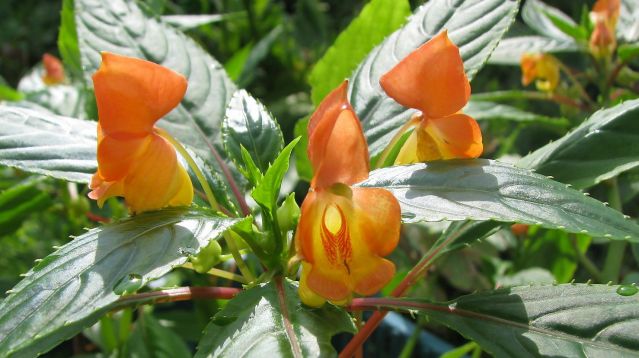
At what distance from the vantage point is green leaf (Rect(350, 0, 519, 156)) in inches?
31.0

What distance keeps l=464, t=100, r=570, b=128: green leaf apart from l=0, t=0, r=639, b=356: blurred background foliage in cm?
7

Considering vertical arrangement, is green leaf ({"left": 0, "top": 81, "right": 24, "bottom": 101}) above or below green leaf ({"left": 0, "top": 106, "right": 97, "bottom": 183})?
below

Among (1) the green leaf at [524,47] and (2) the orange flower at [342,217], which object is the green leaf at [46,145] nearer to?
(2) the orange flower at [342,217]

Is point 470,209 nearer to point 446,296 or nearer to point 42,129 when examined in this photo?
Result: point 42,129

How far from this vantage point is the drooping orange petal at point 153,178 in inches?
23.6

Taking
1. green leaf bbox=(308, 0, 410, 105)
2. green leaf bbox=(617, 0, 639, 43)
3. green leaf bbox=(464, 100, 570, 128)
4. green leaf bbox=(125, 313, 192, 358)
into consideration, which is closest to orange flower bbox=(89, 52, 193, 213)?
green leaf bbox=(308, 0, 410, 105)

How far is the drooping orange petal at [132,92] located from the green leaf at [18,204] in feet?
1.82

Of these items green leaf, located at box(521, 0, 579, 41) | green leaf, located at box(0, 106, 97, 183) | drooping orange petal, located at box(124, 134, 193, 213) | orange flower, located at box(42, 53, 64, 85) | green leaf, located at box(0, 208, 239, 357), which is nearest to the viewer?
green leaf, located at box(0, 208, 239, 357)

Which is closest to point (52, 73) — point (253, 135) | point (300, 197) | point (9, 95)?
point (9, 95)

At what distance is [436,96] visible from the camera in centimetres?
61

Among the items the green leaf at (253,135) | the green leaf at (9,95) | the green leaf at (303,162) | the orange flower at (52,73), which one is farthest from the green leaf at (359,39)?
the orange flower at (52,73)

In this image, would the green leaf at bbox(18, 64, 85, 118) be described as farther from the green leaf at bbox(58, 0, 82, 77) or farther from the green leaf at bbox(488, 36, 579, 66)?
the green leaf at bbox(488, 36, 579, 66)

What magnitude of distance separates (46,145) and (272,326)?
0.33m

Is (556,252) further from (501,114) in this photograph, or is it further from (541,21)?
(541,21)
